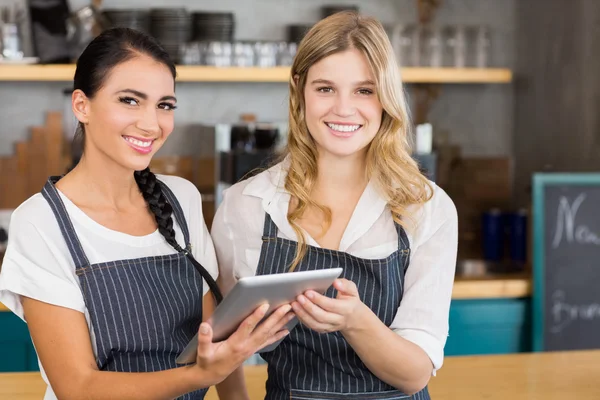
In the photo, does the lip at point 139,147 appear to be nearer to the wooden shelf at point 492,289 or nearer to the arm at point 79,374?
the arm at point 79,374

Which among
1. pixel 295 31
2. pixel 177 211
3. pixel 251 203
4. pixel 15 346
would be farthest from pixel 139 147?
pixel 295 31

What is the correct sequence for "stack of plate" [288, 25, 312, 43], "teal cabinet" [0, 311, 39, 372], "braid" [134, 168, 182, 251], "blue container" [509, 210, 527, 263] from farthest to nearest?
1. "blue container" [509, 210, 527, 263]
2. "stack of plate" [288, 25, 312, 43]
3. "teal cabinet" [0, 311, 39, 372]
4. "braid" [134, 168, 182, 251]

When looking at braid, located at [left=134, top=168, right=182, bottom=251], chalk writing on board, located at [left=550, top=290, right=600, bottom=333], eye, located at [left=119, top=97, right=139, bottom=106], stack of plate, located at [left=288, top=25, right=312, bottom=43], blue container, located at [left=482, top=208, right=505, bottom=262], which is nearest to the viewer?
eye, located at [left=119, top=97, right=139, bottom=106]

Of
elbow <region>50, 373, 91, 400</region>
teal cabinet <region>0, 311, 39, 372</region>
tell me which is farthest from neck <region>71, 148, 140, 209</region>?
teal cabinet <region>0, 311, 39, 372</region>

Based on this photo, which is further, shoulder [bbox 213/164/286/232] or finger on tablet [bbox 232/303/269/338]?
shoulder [bbox 213/164/286/232]

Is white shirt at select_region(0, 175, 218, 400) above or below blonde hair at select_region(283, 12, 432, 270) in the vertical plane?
below

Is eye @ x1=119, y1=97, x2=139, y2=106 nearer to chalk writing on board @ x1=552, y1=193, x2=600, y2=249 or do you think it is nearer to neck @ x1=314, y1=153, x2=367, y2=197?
neck @ x1=314, y1=153, x2=367, y2=197

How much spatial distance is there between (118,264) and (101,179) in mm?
183

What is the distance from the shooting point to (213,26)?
3.86 meters

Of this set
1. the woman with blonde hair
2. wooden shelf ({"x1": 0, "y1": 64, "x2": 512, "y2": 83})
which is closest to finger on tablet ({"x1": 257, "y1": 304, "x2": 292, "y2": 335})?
the woman with blonde hair

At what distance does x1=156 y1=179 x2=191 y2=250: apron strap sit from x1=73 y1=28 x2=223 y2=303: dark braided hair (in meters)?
0.02

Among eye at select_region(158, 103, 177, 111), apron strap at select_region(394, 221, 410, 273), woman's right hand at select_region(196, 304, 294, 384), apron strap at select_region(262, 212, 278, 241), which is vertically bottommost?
woman's right hand at select_region(196, 304, 294, 384)

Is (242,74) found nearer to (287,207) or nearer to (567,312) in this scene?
(567,312)

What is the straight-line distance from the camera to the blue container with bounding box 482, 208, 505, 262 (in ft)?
13.8
